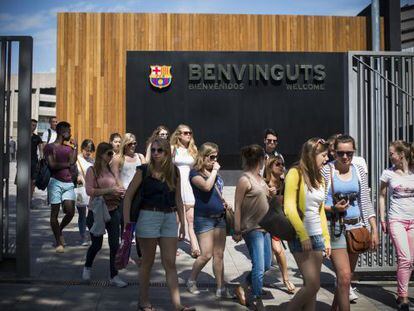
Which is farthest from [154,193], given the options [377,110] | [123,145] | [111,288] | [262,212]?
[377,110]

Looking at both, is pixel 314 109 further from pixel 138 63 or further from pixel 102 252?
pixel 102 252

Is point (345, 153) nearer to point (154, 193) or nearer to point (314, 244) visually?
point (314, 244)

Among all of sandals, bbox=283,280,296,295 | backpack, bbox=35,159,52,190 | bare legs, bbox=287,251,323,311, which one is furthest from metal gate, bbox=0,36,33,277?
bare legs, bbox=287,251,323,311

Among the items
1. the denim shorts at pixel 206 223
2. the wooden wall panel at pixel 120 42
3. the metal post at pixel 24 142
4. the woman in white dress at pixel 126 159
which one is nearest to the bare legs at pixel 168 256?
the denim shorts at pixel 206 223

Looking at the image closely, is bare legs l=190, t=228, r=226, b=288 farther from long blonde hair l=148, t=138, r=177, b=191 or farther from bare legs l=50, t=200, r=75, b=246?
bare legs l=50, t=200, r=75, b=246

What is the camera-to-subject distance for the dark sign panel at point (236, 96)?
677 inches

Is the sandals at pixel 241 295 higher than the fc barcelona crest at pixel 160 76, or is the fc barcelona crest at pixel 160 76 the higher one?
the fc barcelona crest at pixel 160 76

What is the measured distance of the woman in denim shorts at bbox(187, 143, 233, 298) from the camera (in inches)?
217

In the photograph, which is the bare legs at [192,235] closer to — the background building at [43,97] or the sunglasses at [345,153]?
the sunglasses at [345,153]

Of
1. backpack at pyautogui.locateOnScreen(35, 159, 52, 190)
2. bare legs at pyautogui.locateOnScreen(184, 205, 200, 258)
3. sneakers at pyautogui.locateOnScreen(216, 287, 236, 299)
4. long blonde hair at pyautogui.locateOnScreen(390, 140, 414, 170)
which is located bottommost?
sneakers at pyautogui.locateOnScreen(216, 287, 236, 299)

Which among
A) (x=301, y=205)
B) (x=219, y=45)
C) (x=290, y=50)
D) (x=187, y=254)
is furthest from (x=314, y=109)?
(x=301, y=205)

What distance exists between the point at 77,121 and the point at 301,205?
13853mm

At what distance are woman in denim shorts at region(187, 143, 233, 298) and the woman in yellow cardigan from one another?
57.2 inches

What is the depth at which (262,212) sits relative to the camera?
5219 mm
